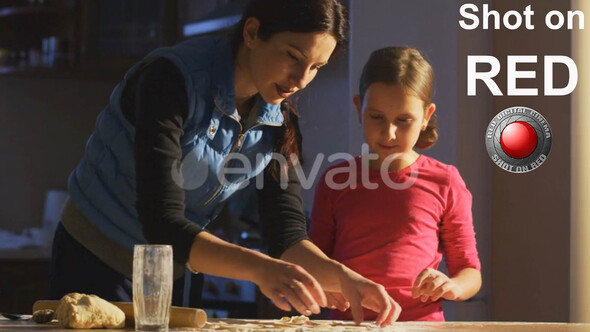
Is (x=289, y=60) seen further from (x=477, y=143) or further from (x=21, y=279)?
(x=21, y=279)

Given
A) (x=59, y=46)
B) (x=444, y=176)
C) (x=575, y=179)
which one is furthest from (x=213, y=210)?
(x=59, y=46)

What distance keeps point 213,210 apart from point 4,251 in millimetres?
2258

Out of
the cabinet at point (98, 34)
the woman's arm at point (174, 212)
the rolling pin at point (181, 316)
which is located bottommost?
the rolling pin at point (181, 316)

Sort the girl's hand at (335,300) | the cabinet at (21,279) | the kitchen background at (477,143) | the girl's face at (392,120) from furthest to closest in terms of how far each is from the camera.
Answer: the cabinet at (21,279), the kitchen background at (477,143), the girl's face at (392,120), the girl's hand at (335,300)

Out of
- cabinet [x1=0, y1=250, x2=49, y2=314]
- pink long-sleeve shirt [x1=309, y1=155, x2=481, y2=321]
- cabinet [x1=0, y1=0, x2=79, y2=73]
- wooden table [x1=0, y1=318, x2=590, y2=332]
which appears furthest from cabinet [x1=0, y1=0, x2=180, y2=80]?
wooden table [x1=0, y1=318, x2=590, y2=332]

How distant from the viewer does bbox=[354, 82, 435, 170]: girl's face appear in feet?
6.21

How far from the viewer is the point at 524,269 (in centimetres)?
236

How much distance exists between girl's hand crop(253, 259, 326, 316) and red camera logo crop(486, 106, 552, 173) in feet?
3.97

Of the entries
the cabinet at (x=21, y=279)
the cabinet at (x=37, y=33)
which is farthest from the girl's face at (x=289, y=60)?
the cabinet at (x=37, y=33)

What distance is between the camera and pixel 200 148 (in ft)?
4.85

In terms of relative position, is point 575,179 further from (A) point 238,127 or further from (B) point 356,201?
(A) point 238,127

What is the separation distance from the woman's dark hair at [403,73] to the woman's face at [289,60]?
52cm

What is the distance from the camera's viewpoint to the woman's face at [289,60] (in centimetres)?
143

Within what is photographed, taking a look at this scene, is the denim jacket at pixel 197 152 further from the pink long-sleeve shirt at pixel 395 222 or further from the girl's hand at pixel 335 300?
the pink long-sleeve shirt at pixel 395 222
